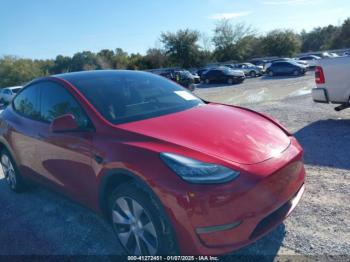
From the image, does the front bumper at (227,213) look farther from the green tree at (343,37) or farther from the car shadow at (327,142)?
the green tree at (343,37)

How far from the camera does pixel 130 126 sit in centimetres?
296

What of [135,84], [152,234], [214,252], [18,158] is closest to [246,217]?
[214,252]

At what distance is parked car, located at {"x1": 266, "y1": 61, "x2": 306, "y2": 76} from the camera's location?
29.1m

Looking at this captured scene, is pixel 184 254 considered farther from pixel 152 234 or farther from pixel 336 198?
pixel 336 198

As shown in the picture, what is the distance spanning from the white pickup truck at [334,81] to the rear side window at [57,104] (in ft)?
18.9

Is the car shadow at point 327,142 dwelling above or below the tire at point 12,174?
below

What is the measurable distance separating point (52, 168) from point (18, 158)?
1.07 metres

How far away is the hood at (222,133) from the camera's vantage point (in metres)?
2.59

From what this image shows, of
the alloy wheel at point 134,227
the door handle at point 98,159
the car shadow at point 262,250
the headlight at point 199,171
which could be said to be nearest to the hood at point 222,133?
the headlight at point 199,171

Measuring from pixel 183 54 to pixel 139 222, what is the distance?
55677 mm

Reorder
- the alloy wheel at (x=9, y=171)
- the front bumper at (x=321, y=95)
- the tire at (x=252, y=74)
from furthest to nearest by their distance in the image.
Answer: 1. the tire at (x=252, y=74)
2. the front bumper at (x=321, y=95)
3. the alloy wheel at (x=9, y=171)

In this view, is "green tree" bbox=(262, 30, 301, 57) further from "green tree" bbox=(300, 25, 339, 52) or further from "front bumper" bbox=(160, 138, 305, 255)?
"front bumper" bbox=(160, 138, 305, 255)

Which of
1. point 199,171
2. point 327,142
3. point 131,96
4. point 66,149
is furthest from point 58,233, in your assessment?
point 327,142

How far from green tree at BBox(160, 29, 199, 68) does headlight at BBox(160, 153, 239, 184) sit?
55398 millimetres
